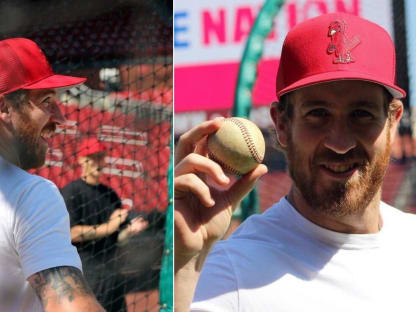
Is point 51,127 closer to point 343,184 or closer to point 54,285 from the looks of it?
point 54,285

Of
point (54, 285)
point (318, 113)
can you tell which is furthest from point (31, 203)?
point (318, 113)

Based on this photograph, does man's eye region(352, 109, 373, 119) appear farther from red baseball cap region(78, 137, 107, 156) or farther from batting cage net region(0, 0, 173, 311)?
red baseball cap region(78, 137, 107, 156)

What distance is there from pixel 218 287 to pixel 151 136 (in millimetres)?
921

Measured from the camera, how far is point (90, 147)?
1509 millimetres

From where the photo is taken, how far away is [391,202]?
2236 mm

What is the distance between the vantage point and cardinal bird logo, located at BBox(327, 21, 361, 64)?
2.63ft

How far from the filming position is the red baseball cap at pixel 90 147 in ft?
4.81

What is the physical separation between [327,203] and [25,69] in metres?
0.75

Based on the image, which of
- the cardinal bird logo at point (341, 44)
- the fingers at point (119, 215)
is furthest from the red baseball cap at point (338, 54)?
the fingers at point (119, 215)

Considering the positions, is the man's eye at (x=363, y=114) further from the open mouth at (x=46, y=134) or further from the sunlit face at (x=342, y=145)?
the open mouth at (x=46, y=134)

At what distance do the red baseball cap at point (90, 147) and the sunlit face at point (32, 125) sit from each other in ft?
0.79

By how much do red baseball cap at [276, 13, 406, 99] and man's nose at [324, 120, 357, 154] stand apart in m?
0.07

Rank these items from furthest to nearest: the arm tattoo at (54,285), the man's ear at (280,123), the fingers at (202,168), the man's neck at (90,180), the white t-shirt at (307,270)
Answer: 1. the man's neck at (90,180)
2. the arm tattoo at (54,285)
3. the man's ear at (280,123)
4. the white t-shirt at (307,270)
5. the fingers at (202,168)

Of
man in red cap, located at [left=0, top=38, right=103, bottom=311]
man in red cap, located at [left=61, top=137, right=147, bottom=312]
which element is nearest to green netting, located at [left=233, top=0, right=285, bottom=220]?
man in red cap, located at [left=61, top=137, right=147, bottom=312]
